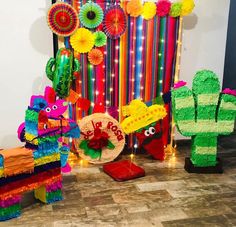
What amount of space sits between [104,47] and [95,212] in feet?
5.68

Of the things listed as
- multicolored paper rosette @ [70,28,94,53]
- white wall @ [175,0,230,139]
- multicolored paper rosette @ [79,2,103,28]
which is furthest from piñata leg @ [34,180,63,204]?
white wall @ [175,0,230,139]

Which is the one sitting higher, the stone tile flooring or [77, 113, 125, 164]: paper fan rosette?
[77, 113, 125, 164]: paper fan rosette

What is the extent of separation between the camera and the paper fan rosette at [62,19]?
327 cm

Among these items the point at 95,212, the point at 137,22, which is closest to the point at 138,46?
the point at 137,22

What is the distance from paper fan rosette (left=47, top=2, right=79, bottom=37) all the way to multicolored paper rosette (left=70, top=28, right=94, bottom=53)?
0.06 meters

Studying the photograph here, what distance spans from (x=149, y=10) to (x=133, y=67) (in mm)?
620

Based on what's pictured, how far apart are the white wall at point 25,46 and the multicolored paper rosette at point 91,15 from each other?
399mm

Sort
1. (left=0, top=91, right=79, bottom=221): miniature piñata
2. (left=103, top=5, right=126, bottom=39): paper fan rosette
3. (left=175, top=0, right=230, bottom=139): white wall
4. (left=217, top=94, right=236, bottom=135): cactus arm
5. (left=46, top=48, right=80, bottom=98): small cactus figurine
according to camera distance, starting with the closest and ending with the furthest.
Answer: (left=0, top=91, right=79, bottom=221): miniature piñata → (left=46, top=48, right=80, bottom=98): small cactus figurine → (left=217, top=94, right=236, bottom=135): cactus arm → (left=103, top=5, right=126, bottom=39): paper fan rosette → (left=175, top=0, right=230, bottom=139): white wall

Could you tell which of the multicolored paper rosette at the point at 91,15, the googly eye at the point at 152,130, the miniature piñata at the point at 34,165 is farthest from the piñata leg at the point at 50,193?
the multicolored paper rosette at the point at 91,15

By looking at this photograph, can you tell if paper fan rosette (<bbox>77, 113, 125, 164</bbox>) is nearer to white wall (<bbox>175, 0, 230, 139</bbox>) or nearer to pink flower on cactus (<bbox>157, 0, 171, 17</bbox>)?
white wall (<bbox>175, 0, 230, 139</bbox>)

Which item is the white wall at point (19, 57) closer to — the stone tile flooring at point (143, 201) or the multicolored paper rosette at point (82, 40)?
the multicolored paper rosette at point (82, 40)

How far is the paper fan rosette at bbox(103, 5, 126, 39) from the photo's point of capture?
3.48 meters

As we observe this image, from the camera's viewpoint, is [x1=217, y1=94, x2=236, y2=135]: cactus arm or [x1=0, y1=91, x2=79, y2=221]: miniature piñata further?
[x1=217, y1=94, x2=236, y2=135]: cactus arm

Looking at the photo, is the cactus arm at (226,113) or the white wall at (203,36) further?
the white wall at (203,36)
